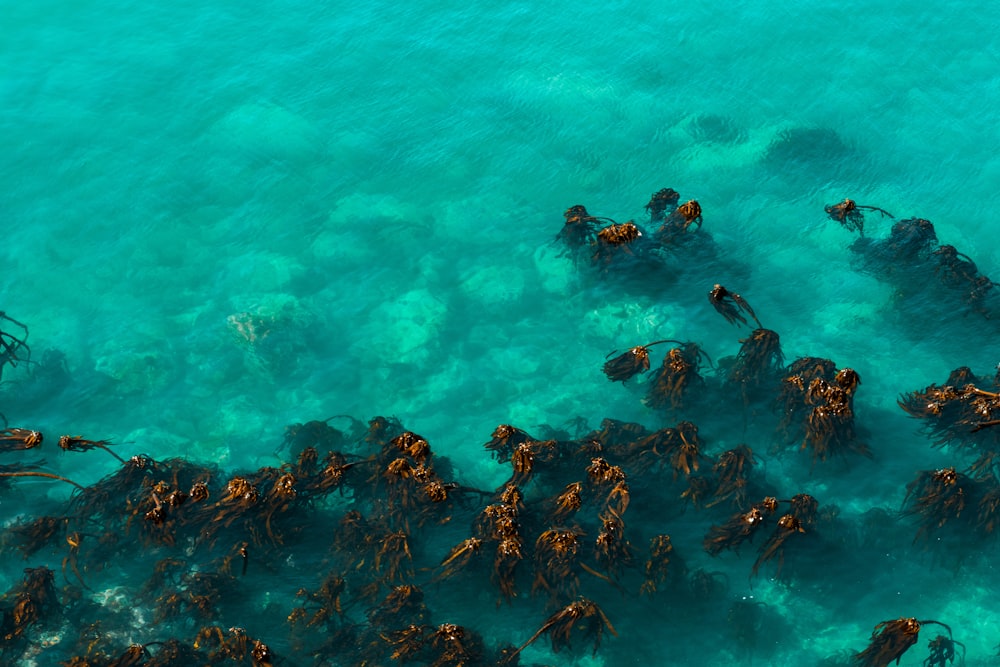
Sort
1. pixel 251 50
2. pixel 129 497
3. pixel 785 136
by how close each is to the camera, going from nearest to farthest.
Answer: pixel 129 497, pixel 785 136, pixel 251 50

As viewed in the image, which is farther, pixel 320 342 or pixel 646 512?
pixel 320 342

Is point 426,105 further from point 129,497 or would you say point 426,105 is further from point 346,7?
point 129,497

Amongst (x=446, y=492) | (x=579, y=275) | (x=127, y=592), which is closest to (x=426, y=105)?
(x=579, y=275)

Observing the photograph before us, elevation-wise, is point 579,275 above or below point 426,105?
below

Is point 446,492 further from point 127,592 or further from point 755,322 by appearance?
point 755,322

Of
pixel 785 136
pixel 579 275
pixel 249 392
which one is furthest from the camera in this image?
pixel 785 136

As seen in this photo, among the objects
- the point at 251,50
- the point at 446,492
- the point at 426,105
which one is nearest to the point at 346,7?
the point at 251,50

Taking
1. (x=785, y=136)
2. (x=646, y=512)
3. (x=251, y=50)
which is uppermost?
(x=251, y=50)
